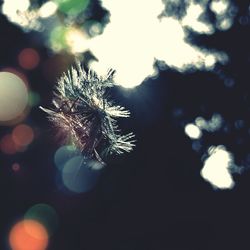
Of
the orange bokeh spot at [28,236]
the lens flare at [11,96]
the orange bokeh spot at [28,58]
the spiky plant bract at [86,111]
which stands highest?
the orange bokeh spot at [28,58]

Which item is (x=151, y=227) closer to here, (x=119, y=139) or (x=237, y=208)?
(x=237, y=208)

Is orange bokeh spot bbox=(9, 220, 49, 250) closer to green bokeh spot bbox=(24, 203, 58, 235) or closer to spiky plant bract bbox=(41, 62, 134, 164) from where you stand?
green bokeh spot bbox=(24, 203, 58, 235)

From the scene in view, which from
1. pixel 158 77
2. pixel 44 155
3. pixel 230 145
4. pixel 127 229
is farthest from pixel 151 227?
pixel 44 155

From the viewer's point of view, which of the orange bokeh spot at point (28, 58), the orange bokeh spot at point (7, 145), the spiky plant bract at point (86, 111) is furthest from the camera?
the orange bokeh spot at point (28, 58)

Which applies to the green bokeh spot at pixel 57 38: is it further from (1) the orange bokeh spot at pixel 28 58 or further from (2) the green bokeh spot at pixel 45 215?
(2) the green bokeh spot at pixel 45 215

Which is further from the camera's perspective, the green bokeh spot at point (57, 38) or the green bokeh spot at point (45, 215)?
the green bokeh spot at point (57, 38)

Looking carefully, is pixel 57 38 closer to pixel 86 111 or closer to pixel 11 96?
pixel 11 96

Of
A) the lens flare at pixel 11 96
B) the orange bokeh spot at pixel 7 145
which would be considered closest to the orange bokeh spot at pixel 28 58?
the lens flare at pixel 11 96

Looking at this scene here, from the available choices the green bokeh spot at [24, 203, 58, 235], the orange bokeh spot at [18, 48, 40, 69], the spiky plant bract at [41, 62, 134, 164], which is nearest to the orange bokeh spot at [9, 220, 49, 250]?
the green bokeh spot at [24, 203, 58, 235]

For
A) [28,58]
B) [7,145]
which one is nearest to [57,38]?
[28,58]
